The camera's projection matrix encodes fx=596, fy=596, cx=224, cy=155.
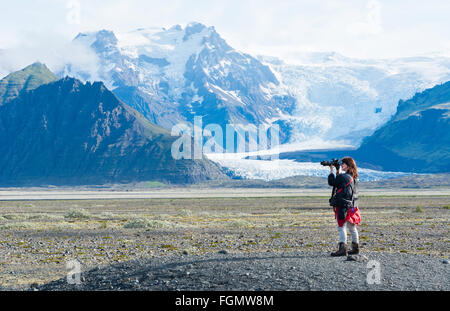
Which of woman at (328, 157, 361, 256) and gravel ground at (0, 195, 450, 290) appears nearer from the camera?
woman at (328, 157, 361, 256)

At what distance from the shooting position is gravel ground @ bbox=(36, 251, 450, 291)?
1388cm

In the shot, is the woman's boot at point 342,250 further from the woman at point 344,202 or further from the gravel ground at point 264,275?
the gravel ground at point 264,275

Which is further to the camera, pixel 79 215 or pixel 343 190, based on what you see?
pixel 79 215

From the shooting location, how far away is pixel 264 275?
47.8 ft

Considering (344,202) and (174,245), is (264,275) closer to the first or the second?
(344,202)

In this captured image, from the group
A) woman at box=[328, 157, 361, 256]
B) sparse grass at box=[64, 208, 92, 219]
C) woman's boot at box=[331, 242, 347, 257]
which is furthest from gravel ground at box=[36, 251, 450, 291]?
sparse grass at box=[64, 208, 92, 219]

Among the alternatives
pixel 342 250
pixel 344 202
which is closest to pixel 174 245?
pixel 342 250

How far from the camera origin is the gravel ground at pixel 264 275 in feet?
45.5

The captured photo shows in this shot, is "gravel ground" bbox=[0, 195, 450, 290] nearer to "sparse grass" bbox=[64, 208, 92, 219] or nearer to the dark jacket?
the dark jacket
